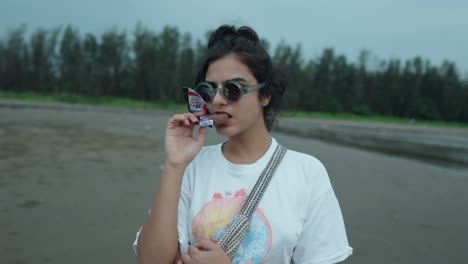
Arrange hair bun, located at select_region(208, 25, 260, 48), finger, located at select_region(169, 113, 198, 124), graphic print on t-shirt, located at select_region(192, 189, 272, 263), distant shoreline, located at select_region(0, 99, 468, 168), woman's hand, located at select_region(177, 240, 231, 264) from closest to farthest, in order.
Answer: woman's hand, located at select_region(177, 240, 231, 264), graphic print on t-shirt, located at select_region(192, 189, 272, 263), finger, located at select_region(169, 113, 198, 124), hair bun, located at select_region(208, 25, 260, 48), distant shoreline, located at select_region(0, 99, 468, 168)

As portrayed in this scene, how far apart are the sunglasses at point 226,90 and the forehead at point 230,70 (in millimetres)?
32

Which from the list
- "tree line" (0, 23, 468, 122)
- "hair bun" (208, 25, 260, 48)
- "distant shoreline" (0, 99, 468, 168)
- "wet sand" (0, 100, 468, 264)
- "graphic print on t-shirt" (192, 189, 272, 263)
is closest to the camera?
"graphic print on t-shirt" (192, 189, 272, 263)

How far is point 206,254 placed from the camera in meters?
1.34

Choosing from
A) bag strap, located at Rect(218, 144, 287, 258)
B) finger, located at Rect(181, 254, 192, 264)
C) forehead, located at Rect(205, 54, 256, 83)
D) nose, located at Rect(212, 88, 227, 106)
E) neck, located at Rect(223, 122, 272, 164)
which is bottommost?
finger, located at Rect(181, 254, 192, 264)

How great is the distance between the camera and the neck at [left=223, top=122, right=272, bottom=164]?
166 cm

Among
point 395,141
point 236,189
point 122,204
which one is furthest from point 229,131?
point 395,141

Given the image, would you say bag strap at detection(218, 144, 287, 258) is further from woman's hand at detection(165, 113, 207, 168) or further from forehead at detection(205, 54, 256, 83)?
forehead at detection(205, 54, 256, 83)

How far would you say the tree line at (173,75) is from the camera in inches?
1588

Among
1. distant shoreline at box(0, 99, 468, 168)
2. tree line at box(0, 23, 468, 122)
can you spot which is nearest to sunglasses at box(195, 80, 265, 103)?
distant shoreline at box(0, 99, 468, 168)

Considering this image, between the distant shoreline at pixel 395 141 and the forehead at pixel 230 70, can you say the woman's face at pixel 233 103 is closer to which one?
the forehead at pixel 230 70

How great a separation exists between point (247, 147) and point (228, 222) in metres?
0.39

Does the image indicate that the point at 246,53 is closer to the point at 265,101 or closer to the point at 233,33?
the point at 233,33

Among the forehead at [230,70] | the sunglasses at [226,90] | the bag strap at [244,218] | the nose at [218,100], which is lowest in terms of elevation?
the bag strap at [244,218]

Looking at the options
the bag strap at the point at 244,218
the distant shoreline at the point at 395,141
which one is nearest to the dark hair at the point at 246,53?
the bag strap at the point at 244,218
